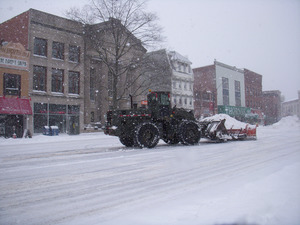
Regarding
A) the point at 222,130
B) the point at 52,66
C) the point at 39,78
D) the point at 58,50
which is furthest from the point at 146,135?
the point at 58,50

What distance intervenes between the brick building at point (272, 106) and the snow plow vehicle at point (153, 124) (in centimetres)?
6775

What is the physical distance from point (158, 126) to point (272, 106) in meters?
76.1

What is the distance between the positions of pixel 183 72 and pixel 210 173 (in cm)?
Answer: 4134

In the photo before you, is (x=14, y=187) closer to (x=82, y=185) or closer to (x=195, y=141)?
(x=82, y=185)

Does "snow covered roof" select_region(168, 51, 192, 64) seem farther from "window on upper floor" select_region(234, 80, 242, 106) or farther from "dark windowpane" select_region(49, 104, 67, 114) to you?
"dark windowpane" select_region(49, 104, 67, 114)

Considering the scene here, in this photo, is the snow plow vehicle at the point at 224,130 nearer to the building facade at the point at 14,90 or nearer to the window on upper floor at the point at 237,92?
the building facade at the point at 14,90

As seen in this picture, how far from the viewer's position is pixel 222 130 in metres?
13.6

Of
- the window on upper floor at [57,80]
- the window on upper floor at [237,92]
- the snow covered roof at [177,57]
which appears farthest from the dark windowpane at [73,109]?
the window on upper floor at [237,92]

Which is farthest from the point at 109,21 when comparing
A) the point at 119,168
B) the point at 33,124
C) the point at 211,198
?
the point at 211,198

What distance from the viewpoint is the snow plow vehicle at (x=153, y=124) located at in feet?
36.8

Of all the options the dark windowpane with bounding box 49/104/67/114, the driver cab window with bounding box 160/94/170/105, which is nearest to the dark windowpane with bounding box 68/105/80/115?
the dark windowpane with bounding box 49/104/67/114

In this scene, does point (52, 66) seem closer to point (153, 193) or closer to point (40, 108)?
point (40, 108)

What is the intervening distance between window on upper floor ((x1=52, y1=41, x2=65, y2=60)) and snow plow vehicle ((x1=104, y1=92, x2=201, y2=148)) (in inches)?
769

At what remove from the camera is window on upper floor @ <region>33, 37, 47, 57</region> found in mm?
26906
